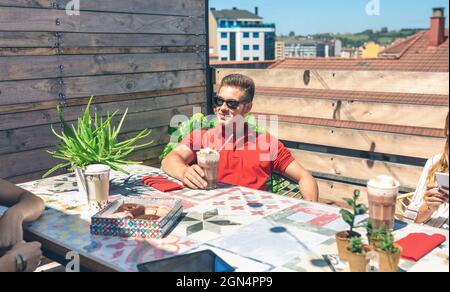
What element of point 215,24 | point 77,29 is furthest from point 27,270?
point 215,24

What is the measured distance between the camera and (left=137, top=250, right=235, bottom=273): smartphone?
1.93 metres

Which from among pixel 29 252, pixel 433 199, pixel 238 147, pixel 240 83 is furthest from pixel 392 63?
pixel 29 252

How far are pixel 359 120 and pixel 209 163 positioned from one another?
8.86ft

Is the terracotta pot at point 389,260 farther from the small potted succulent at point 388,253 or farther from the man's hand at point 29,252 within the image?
the man's hand at point 29,252

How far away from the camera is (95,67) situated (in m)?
4.95

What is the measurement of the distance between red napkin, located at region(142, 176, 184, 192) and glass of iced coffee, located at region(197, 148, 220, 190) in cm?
22

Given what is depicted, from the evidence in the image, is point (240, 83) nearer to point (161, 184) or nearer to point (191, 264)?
point (161, 184)

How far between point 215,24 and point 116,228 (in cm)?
8933

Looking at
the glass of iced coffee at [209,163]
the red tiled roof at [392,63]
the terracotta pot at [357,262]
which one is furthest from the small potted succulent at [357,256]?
the red tiled roof at [392,63]

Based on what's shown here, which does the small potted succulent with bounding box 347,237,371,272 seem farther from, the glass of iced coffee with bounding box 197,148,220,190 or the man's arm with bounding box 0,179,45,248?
the man's arm with bounding box 0,179,45,248

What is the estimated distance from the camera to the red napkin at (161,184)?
3.15 m

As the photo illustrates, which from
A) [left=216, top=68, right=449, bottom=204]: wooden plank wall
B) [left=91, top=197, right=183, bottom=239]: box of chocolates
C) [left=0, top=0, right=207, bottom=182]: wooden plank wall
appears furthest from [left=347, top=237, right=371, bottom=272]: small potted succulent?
[left=0, top=0, right=207, bottom=182]: wooden plank wall

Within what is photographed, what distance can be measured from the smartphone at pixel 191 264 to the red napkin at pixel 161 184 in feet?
3.77

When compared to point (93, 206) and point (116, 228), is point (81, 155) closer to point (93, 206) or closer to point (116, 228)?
point (93, 206)
